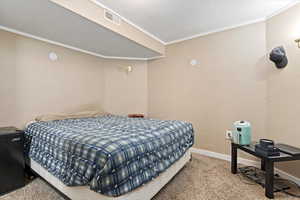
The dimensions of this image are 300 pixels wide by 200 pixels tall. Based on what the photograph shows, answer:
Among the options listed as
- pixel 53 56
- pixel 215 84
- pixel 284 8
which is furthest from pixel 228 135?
pixel 53 56

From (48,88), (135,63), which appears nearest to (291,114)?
(135,63)

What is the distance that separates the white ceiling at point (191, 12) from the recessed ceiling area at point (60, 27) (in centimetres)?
41

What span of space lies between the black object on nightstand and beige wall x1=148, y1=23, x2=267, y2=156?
2715 millimetres

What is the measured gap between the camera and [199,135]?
10.4 feet

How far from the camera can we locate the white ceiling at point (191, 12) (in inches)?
84.6

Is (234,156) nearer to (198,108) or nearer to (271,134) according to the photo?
(271,134)

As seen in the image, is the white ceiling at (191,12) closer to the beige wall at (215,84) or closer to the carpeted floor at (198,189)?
the beige wall at (215,84)

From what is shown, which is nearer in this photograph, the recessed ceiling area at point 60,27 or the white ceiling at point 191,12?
the recessed ceiling area at point 60,27

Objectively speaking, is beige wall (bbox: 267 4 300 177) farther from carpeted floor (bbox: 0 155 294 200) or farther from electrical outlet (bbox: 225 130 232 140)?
carpeted floor (bbox: 0 155 294 200)

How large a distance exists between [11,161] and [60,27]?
6.40 feet

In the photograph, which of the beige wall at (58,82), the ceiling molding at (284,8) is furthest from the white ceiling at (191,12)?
the beige wall at (58,82)

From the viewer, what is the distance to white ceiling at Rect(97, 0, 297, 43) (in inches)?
84.6

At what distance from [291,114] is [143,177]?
2217mm

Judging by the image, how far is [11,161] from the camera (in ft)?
6.01
